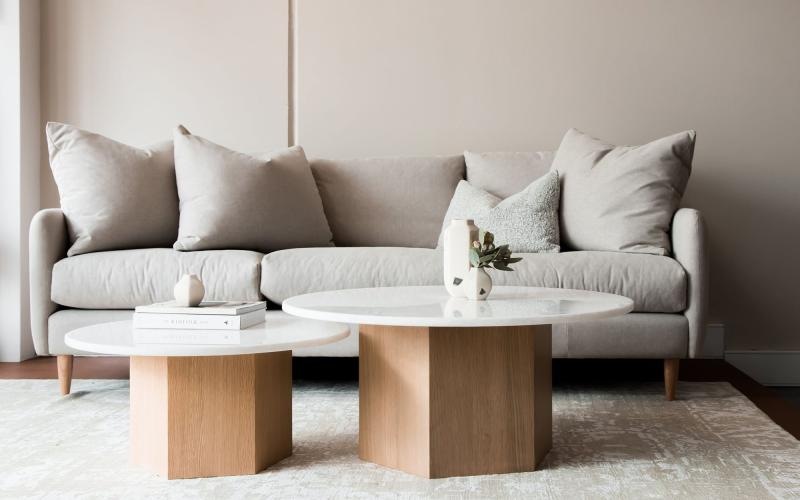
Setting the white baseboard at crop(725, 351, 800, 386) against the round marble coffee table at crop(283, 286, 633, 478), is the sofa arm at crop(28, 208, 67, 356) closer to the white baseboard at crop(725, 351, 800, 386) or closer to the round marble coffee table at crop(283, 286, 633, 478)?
the round marble coffee table at crop(283, 286, 633, 478)

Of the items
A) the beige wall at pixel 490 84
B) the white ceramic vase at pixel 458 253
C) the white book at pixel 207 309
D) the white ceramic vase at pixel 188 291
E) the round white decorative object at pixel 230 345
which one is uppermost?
the beige wall at pixel 490 84

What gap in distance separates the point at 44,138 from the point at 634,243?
2.93 meters

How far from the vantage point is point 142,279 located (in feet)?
9.87

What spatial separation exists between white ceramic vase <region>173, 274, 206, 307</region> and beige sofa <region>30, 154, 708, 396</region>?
0.84 meters

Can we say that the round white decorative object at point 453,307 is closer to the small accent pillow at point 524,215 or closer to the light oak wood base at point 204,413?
the light oak wood base at point 204,413

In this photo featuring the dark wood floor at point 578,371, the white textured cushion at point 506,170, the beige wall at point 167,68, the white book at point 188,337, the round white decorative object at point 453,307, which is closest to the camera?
the round white decorative object at point 453,307

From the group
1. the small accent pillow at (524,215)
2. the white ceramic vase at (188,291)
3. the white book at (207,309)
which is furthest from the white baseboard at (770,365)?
the white ceramic vase at (188,291)

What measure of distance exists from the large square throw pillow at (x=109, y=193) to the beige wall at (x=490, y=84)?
0.69 m

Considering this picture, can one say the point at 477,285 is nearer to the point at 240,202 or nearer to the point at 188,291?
the point at 188,291

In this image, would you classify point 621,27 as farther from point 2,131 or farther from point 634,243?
point 2,131

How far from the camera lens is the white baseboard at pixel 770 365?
3812 mm

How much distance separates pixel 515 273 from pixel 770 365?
1.70 m

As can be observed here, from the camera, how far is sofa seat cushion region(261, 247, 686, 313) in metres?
2.90

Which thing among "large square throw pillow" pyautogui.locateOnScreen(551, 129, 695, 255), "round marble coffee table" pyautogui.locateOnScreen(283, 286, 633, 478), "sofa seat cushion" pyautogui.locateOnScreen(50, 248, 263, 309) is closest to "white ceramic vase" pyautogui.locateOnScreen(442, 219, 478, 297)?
"round marble coffee table" pyautogui.locateOnScreen(283, 286, 633, 478)
